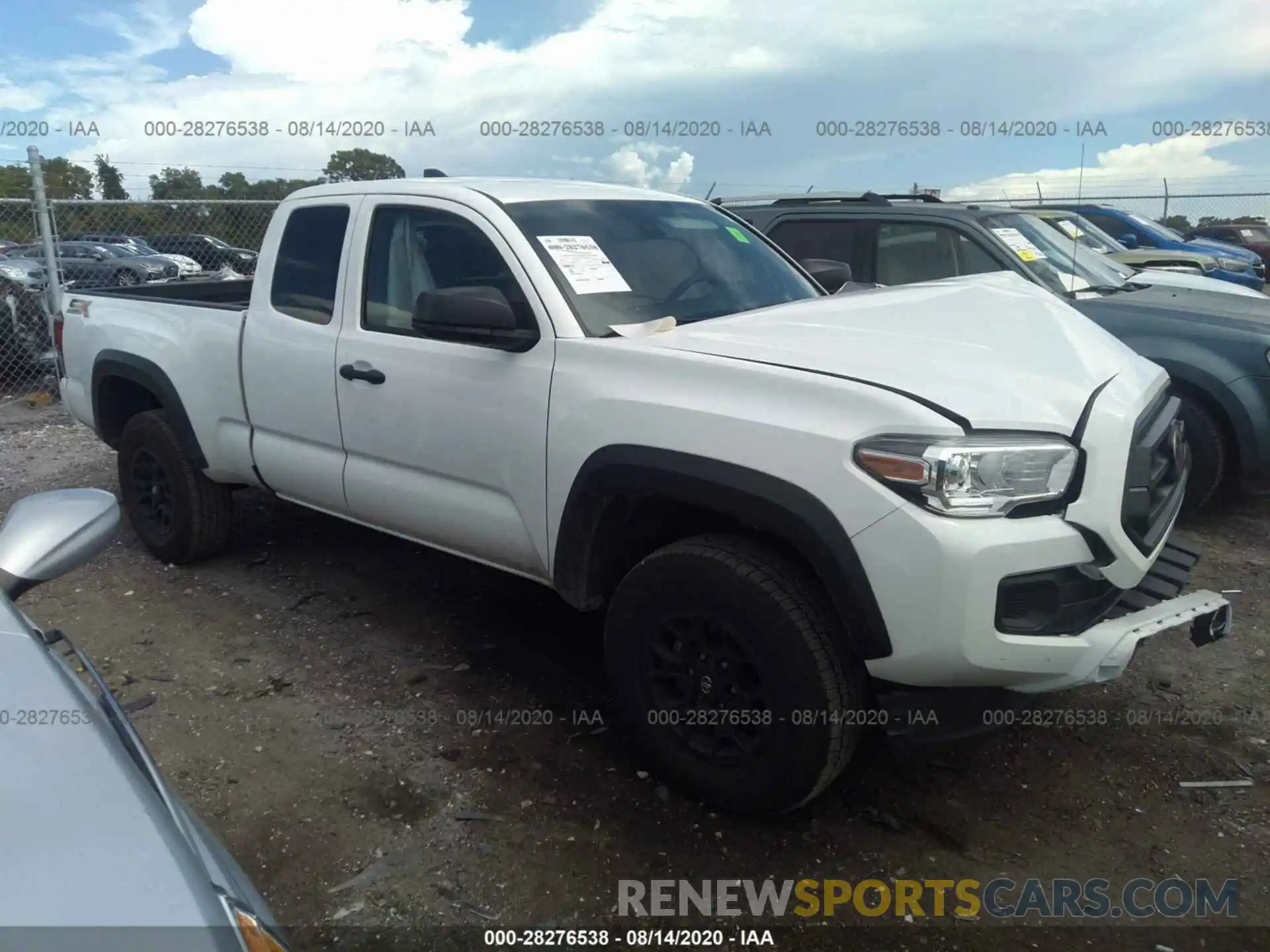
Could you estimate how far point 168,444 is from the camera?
4.81 meters

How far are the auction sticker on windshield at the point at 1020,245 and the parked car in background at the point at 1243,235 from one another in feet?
47.9

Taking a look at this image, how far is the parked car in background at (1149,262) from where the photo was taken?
20.5 ft

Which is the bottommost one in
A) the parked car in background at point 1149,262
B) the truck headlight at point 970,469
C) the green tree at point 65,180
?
the truck headlight at point 970,469

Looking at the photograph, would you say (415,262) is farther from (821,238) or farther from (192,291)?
(821,238)

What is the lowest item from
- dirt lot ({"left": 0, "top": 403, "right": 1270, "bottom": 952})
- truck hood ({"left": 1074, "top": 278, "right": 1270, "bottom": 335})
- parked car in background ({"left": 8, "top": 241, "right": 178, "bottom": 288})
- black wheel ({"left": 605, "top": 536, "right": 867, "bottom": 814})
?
dirt lot ({"left": 0, "top": 403, "right": 1270, "bottom": 952})

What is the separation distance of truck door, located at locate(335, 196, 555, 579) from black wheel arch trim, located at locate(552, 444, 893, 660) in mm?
192

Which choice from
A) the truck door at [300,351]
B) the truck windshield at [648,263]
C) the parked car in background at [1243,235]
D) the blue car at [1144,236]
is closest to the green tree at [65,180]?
the truck door at [300,351]

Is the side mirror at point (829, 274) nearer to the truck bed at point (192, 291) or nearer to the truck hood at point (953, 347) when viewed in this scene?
the truck hood at point (953, 347)

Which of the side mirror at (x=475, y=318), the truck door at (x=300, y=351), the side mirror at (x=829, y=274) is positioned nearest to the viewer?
the side mirror at (x=475, y=318)

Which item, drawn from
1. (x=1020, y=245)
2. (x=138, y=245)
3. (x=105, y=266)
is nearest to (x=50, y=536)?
(x=1020, y=245)

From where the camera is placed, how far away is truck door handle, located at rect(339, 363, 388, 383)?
369 centimetres

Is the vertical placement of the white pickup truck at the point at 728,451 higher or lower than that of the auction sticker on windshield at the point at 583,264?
lower

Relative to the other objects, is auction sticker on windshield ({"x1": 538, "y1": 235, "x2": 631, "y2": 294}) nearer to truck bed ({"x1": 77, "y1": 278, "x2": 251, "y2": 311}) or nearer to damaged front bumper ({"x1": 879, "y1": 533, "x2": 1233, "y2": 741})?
damaged front bumper ({"x1": 879, "y1": 533, "x2": 1233, "y2": 741})

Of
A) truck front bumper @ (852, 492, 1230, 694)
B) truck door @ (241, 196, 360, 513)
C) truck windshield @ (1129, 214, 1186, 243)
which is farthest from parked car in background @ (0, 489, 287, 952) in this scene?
truck windshield @ (1129, 214, 1186, 243)
